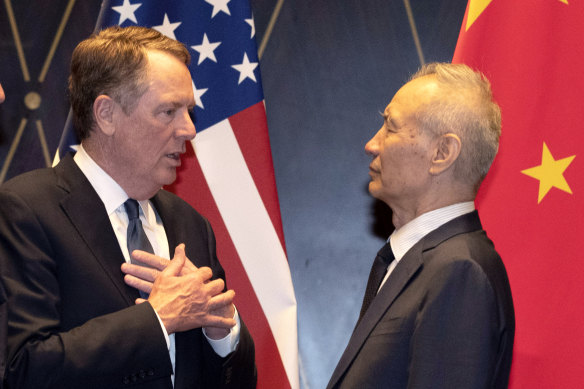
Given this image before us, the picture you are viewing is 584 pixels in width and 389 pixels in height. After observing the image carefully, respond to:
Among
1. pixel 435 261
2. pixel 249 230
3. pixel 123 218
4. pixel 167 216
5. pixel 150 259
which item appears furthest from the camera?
pixel 249 230

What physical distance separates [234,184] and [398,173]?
1.02 m

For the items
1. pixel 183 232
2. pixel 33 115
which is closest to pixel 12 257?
pixel 183 232

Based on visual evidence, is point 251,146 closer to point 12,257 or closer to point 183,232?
point 183,232

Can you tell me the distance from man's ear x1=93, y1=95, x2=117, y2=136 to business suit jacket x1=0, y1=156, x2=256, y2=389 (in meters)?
0.12

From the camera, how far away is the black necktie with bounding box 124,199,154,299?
1712mm

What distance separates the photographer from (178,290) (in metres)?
1.63

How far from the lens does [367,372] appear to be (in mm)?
1545

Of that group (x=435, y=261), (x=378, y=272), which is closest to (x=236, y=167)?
(x=378, y=272)

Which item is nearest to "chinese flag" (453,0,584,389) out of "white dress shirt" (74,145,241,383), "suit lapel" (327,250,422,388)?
"suit lapel" (327,250,422,388)

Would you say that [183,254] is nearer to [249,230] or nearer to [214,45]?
[249,230]

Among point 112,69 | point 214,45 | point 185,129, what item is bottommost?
point 185,129

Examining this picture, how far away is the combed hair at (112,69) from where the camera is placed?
175 centimetres

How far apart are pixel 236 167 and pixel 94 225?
1038 mm

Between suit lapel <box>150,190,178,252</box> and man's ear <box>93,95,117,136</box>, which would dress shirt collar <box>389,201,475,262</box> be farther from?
man's ear <box>93,95,117,136</box>
